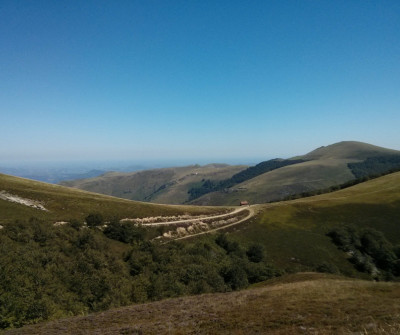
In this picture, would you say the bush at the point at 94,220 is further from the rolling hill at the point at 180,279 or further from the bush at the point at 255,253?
the bush at the point at 255,253

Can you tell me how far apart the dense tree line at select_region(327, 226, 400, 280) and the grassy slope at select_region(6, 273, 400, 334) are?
181 feet

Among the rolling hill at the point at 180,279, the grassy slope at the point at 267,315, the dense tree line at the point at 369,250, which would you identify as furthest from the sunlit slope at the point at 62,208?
the dense tree line at the point at 369,250

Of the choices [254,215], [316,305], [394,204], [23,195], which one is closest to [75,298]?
[316,305]

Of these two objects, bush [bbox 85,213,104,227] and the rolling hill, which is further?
bush [bbox 85,213,104,227]

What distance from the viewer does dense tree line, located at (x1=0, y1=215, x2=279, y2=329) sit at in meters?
29.7

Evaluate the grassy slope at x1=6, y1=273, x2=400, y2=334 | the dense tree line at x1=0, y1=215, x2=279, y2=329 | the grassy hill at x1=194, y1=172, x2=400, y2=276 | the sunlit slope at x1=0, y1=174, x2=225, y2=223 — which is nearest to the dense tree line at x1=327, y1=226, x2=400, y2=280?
the grassy hill at x1=194, y1=172, x2=400, y2=276

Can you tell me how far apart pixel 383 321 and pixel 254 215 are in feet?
282

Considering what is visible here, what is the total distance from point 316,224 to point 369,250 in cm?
1952

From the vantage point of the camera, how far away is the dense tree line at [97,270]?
97.3 feet

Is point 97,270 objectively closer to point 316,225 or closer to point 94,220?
point 94,220

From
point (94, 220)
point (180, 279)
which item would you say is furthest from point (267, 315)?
point (94, 220)

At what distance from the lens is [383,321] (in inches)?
699

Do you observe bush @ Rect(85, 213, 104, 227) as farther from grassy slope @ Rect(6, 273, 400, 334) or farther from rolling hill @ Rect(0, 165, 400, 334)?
grassy slope @ Rect(6, 273, 400, 334)

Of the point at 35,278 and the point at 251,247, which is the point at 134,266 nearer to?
the point at 35,278
